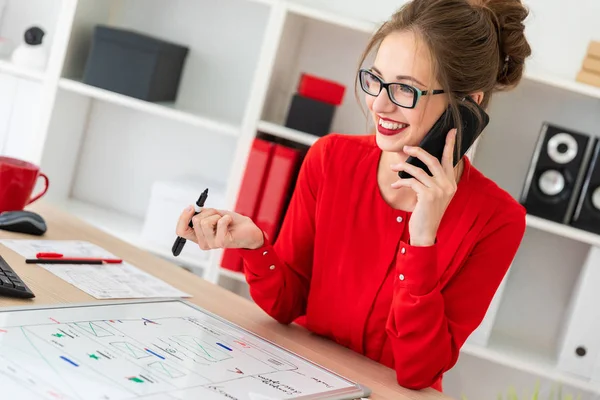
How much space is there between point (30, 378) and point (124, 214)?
215 centimetres

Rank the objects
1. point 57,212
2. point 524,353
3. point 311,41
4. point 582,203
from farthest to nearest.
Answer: point 311,41 → point 524,353 → point 582,203 → point 57,212

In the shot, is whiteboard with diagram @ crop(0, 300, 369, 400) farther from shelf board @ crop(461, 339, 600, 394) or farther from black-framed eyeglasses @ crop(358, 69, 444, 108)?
shelf board @ crop(461, 339, 600, 394)

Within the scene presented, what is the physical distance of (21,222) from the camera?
5.13 feet

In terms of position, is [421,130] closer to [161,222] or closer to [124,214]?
[161,222]

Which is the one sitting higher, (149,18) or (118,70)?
(149,18)

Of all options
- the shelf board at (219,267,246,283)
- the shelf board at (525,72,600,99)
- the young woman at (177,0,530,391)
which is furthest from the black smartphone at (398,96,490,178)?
the shelf board at (219,267,246,283)

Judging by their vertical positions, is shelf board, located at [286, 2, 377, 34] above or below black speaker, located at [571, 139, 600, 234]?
above

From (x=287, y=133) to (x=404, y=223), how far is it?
3.36ft

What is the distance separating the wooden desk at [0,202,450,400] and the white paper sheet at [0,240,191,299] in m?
0.03

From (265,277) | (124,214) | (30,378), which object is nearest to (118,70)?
(124,214)

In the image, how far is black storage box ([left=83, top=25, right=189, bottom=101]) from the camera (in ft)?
8.67

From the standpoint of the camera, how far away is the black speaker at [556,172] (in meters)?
2.41

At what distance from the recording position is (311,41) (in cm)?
284

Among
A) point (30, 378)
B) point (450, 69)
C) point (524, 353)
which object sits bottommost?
point (524, 353)
